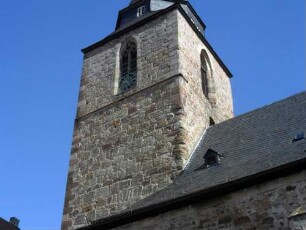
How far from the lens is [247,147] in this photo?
28.8 feet

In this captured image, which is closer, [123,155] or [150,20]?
[123,155]

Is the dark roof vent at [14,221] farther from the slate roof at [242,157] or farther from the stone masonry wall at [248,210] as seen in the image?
the stone masonry wall at [248,210]

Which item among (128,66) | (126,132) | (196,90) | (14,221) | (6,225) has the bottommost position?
(126,132)

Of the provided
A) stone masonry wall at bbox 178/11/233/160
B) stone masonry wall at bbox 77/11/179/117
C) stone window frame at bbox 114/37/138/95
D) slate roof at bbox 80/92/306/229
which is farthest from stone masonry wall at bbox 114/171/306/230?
stone window frame at bbox 114/37/138/95

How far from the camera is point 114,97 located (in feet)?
39.4

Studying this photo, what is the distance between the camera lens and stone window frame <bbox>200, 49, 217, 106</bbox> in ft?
42.3

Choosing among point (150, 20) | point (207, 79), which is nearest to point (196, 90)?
point (207, 79)

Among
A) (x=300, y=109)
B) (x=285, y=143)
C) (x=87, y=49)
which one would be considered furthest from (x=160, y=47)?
(x=285, y=143)

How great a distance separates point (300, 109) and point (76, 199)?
17.8 feet

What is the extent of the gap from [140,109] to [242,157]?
3527 millimetres

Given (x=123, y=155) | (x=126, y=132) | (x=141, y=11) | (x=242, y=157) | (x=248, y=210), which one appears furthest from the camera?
(x=141, y=11)

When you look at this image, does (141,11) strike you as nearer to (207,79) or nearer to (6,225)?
(207,79)

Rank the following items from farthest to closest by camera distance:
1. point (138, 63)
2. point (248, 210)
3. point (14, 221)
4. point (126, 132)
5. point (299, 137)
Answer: point (14, 221) → point (138, 63) → point (126, 132) → point (299, 137) → point (248, 210)

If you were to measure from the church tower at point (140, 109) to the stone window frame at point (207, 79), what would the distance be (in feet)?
0.11
